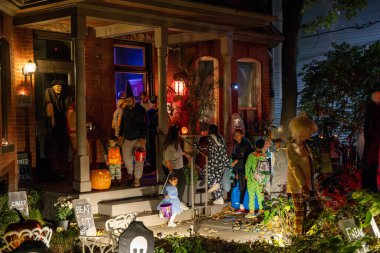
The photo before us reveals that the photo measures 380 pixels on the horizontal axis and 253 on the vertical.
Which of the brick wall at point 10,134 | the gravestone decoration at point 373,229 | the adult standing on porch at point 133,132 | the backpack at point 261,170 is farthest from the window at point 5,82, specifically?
the gravestone decoration at point 373,229

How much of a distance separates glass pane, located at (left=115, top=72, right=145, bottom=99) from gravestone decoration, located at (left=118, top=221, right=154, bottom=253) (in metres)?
10.3

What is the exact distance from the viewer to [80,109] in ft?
41.4

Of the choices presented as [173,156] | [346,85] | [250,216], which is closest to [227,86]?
[346,85]

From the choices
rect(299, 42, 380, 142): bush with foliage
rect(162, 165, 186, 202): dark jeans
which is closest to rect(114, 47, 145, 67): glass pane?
rect(162, 165, 186, 202): dark jeans

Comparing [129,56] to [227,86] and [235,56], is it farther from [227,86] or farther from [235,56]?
[235,56]

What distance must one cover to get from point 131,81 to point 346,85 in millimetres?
5824

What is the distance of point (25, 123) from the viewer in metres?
14.1

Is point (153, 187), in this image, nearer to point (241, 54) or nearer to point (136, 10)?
point (136, 10)

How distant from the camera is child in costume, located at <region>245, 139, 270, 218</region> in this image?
12781 millimetres

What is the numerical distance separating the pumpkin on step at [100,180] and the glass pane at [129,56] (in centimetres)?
455

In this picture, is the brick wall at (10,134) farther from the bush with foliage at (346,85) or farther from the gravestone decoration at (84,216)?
the bush with foliage at (346,85)

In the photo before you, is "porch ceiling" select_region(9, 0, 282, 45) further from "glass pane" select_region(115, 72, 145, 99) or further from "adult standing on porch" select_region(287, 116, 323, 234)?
"adult standing on porch" select_region(287, 116, 323, 234)

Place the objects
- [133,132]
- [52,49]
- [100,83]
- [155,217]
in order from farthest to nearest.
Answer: [100,83]
[52,49]
[133,132]
[155,217]

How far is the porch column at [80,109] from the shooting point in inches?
490
